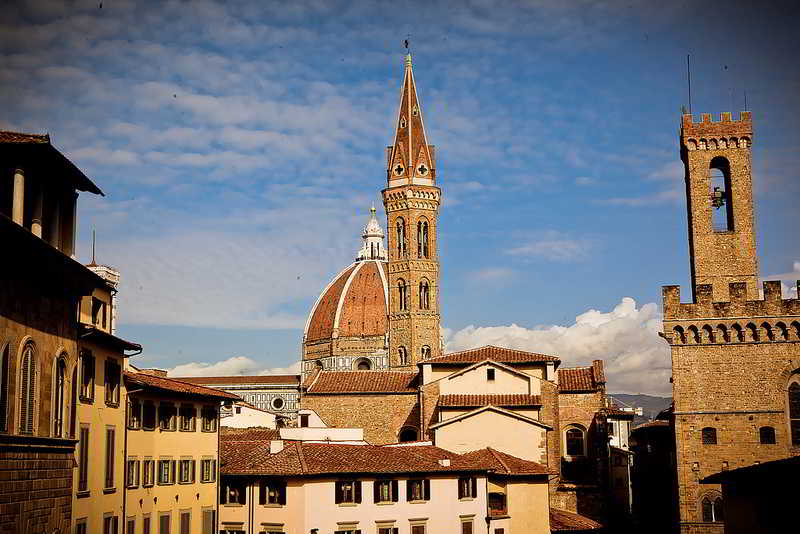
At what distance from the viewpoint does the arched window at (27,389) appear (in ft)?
55.8

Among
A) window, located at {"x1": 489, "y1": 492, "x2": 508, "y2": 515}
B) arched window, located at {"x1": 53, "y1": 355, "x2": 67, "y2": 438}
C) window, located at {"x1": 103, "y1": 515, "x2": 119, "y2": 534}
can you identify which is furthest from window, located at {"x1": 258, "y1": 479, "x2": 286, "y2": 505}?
arched window, located at {"x1": 53, "y1": 355, "x2": 67, "y2": 438}

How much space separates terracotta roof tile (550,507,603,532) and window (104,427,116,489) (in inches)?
864

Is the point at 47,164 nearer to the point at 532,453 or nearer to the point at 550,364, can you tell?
the point at 532,453

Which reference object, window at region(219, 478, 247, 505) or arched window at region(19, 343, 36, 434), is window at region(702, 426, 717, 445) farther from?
arched window at region(19, 343, 36, 434)

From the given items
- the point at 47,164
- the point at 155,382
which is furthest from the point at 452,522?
the point at 47,164

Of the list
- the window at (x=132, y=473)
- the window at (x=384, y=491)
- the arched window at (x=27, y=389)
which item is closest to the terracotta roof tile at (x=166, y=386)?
the window at (x=132, y=473)

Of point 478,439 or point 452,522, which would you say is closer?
point 452,522

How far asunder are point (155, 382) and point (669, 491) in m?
44.2

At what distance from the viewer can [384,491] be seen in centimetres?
3744

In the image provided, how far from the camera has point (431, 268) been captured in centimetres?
8238

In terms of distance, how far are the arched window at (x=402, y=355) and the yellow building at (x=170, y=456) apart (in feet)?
142

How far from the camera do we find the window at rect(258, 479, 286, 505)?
1403 inches

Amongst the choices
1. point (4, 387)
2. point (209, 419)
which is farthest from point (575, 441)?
point (4, 387)

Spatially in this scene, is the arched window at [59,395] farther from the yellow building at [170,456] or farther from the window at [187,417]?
the window at [187,417]
